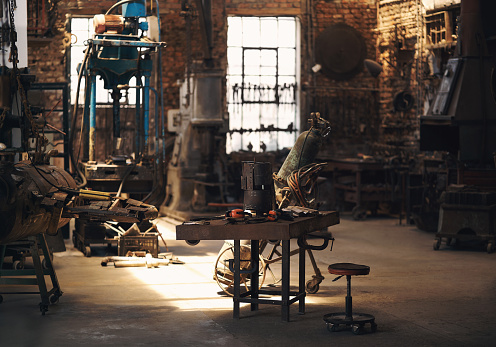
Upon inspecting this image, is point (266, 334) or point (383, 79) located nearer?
point (266, 334)

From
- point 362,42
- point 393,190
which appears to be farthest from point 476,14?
point 362,42

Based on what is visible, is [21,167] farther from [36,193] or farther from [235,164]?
[235,164]

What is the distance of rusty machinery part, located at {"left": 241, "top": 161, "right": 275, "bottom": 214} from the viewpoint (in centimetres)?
672

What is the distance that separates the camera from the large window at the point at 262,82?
1541 cm

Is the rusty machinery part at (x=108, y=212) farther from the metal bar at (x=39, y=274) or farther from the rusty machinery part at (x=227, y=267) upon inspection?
the rusty machinery part at (x=227, y=267)

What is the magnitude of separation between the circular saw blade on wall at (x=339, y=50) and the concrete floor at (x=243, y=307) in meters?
6.13

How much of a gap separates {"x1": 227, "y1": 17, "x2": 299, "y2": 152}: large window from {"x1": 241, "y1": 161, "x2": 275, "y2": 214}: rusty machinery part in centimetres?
844

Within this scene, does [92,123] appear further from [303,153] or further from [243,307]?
[243,307]

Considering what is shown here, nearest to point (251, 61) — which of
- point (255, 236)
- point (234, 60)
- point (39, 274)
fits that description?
point (234, 60)

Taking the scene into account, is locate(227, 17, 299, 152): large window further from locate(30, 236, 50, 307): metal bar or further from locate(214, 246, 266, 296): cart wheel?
locate(30, 236, 50, 307): metal bar

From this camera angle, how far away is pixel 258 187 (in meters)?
6.77

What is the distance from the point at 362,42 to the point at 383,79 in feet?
2.71

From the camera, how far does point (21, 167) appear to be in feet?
24.3

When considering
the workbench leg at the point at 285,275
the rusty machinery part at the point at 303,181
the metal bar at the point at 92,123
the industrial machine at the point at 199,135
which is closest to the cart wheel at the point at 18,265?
the metal bar at the point at 92,123
